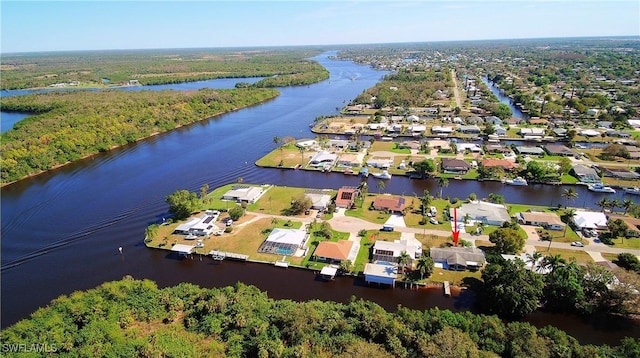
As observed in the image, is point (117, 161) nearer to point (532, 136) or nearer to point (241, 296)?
point (241, 296)

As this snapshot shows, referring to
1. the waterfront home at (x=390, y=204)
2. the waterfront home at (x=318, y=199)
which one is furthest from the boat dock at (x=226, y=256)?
the waterfront home at (x=390, y=204)

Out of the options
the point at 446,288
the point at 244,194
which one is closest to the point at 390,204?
the point at 446,288

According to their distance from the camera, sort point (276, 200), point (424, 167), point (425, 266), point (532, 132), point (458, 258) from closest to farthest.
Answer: point (425, 266) → point (458, 258) → point (276, 200) → point (424, 167) → point (532, 132)

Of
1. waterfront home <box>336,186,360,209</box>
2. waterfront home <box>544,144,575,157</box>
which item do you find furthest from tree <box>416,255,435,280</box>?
waterfront home <box>544,144,575,157</box>

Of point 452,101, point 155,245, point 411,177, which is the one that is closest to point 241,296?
point 155,245

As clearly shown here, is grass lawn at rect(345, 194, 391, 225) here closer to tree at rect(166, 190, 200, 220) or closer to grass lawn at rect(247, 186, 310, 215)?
grass lawn at rect(247, 186, 310, 215)

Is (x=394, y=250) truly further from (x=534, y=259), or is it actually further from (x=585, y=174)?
(x=585, y=174)

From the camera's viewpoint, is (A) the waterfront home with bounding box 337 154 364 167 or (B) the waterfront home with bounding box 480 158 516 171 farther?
(A) the waterfront home with bounding box 337 154 364 167

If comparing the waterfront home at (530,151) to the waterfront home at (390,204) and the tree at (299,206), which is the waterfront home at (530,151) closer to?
the waterfront home at (390,204)
